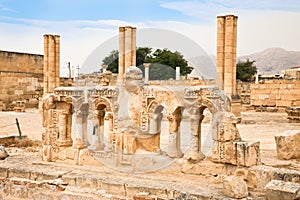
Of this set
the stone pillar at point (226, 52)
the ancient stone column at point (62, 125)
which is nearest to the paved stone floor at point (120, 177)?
the ancient stone column at point (62, 125)

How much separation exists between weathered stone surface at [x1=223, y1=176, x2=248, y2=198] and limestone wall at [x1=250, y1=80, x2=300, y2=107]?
15.4 meters

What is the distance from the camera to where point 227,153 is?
6.14 meters

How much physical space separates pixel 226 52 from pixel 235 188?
10697mm

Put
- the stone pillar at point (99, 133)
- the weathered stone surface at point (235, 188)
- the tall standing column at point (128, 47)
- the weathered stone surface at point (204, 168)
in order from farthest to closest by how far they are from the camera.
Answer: the tall standing column at point (128, 47) < the stone pillar at point (99, 133) < the weathered stone surface at point (204, 168) < the weathered stone surface at point (235, 188)

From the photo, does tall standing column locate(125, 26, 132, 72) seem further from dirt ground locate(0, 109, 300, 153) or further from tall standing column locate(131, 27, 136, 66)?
dirt ground locate(0, 109, 300, 153)

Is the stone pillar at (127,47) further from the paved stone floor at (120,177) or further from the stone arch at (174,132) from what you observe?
the stone arch at (174,132)

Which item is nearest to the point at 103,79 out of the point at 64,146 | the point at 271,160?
the point at 64,146

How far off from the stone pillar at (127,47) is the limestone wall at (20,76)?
7169 mm

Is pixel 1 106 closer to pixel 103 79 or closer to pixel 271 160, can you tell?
pixel 103 79

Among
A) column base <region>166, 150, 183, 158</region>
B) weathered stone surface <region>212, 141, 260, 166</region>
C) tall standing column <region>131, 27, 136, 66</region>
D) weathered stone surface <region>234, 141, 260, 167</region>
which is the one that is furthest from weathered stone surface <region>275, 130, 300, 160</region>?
tall standing column <region>131, 27, 136, 66</region>

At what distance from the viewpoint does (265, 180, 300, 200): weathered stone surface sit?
15.6 ft

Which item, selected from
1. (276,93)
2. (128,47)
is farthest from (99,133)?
(276,93)

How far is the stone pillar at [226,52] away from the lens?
14.8 metres

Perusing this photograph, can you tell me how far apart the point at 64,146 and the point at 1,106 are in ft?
47.2
